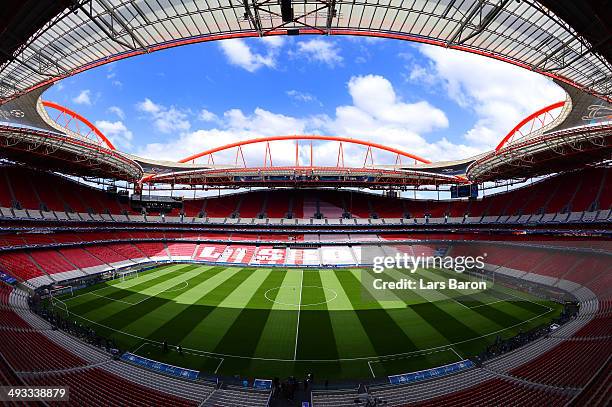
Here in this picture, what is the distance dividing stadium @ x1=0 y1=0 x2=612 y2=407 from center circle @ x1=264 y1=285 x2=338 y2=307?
245mm

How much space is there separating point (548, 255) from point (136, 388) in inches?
1492

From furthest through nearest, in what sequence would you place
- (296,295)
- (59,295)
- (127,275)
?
1. (127,275)
2. (296,295)
3. (59,295)

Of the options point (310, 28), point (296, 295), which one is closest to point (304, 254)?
point (296, 295)

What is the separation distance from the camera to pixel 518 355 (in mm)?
15742

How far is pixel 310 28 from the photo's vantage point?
14609mm

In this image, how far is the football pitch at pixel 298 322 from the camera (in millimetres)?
16500

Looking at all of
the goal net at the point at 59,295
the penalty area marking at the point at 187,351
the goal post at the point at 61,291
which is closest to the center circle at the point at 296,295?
the penalty area marking at the point at 187,351

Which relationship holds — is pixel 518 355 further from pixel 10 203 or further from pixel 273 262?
pixel 10 203

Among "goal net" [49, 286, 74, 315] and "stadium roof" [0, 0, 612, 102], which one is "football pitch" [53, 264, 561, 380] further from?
"stadium roof" [0, 0, 612, 102]

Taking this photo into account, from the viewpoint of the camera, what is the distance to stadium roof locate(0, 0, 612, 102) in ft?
43.8

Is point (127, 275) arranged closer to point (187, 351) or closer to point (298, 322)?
point (187, 351)

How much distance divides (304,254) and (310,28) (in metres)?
34.9

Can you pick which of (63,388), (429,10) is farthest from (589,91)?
(63,388)

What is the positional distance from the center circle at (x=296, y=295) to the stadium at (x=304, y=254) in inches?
9.7
